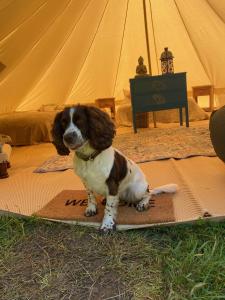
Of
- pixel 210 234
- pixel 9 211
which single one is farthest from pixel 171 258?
pixel 9 211

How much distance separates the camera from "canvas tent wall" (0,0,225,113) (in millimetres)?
4633

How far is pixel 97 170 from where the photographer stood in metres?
1.75

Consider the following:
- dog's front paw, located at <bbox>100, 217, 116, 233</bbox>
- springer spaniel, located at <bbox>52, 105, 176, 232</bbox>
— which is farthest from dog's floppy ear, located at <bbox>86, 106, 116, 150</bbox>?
dog's front paw, located at <bbox>100, 217, 116, 233</bbox>

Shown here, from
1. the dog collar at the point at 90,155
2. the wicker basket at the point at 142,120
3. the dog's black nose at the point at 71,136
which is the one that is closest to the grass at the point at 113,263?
the dog collar at the point at 90,155

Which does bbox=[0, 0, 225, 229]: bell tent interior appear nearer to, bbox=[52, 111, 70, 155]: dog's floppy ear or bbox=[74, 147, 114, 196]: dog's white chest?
bbox=[74, 147, 114, 196]: dog's white chest

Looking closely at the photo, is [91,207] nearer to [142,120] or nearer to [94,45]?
[142,120]

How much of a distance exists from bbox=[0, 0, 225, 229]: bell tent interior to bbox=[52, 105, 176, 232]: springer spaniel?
162mm

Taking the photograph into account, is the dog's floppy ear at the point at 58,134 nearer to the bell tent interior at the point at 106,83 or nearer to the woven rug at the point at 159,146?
the bell tent interior at the point at 106,83

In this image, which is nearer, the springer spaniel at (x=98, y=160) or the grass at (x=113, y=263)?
the grass at (x=113, y=263)

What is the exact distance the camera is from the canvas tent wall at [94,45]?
4.63 meters

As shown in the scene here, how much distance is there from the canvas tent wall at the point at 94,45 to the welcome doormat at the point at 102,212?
2.56 meters

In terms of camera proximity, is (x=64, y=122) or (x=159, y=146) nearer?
(x=64, y=122)

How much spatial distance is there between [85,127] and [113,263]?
65cm

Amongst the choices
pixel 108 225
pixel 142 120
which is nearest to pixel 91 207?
pixel 108 225
